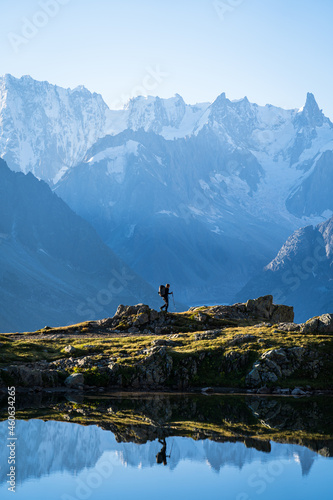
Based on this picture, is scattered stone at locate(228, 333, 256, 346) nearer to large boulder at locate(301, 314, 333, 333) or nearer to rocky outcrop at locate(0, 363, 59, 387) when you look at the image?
large boulder at locate(301, 314, 333, 333)

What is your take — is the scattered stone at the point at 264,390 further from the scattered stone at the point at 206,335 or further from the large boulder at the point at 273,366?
the scattered stone at the point at 206,335

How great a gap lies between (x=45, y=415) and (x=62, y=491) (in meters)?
14.1

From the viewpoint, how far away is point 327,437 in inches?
1543

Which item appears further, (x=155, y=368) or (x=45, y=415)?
(x=155, y=368)

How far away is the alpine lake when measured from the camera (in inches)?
1244

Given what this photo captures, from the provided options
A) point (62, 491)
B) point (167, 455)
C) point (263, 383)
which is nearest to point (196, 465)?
point (167, 455)

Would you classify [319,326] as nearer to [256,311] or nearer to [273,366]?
[273,366]

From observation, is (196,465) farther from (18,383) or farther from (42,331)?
(42,331)

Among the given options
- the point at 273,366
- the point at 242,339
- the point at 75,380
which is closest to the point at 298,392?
the point at 273,366

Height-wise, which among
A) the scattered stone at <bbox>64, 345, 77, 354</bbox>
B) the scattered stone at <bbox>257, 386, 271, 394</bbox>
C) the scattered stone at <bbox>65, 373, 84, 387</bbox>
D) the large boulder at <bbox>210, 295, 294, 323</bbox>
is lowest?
the scattered stone at <bbox>257, 386, 271, 394</bbox>

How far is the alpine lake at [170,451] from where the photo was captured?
31.6 meters

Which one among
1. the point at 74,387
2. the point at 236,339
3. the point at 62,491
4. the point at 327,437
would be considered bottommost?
the point at 62,491

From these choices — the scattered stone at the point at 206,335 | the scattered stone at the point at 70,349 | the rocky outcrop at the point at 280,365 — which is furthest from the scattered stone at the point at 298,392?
the scattered stone at the point at 70,349

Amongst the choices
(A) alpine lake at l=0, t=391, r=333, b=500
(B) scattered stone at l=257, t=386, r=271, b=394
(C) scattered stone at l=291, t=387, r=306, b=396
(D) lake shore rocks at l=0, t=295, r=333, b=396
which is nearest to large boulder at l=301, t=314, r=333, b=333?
(D) lake shore rocks at l=0, t=295, r=333, b=396
